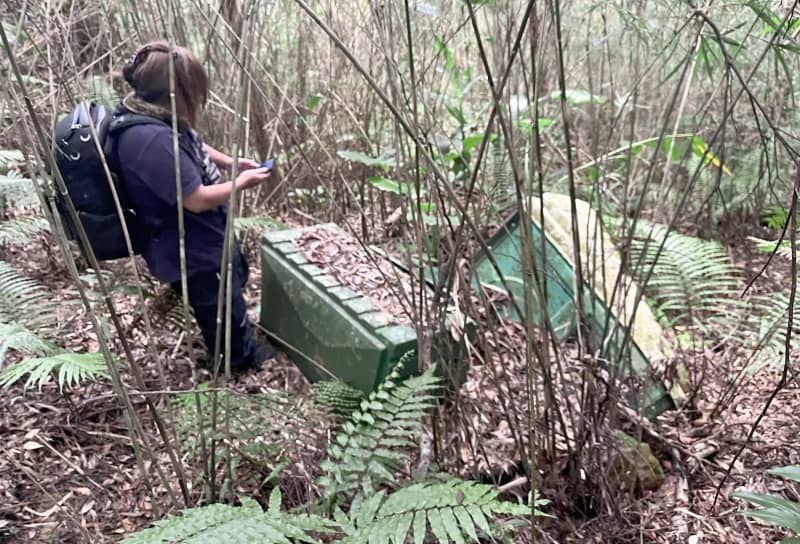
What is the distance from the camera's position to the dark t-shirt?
1880mm

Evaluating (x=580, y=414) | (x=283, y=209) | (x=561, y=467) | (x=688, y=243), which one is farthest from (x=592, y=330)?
(x=283, y=209)

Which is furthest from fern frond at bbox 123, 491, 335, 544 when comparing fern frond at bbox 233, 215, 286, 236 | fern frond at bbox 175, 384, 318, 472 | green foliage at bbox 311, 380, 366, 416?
fern frond at bbox 233, 215, 286, 236

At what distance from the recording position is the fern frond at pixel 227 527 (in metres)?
1.08

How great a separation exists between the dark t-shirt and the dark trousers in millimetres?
72

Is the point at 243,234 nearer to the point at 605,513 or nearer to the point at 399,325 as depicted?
the point at 399,325

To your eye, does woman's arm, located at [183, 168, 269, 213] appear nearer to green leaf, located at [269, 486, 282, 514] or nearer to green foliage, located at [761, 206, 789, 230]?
green leaf, located at [269, 486, 282, 514]

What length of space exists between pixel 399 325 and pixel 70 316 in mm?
1382

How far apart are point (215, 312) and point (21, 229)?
0.91m

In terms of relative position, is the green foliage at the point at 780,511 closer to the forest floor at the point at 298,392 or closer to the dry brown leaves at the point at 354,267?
the forest floor at the point at 298,392

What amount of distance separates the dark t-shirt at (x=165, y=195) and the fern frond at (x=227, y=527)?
983mm

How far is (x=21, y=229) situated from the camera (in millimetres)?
2455

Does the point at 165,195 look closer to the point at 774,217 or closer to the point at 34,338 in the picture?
the point at 34,338

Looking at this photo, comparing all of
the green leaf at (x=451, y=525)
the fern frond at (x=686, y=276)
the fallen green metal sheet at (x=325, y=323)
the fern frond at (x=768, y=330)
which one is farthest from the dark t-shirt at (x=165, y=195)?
the fern frond at (x=768, y=330)

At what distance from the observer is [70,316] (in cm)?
241
